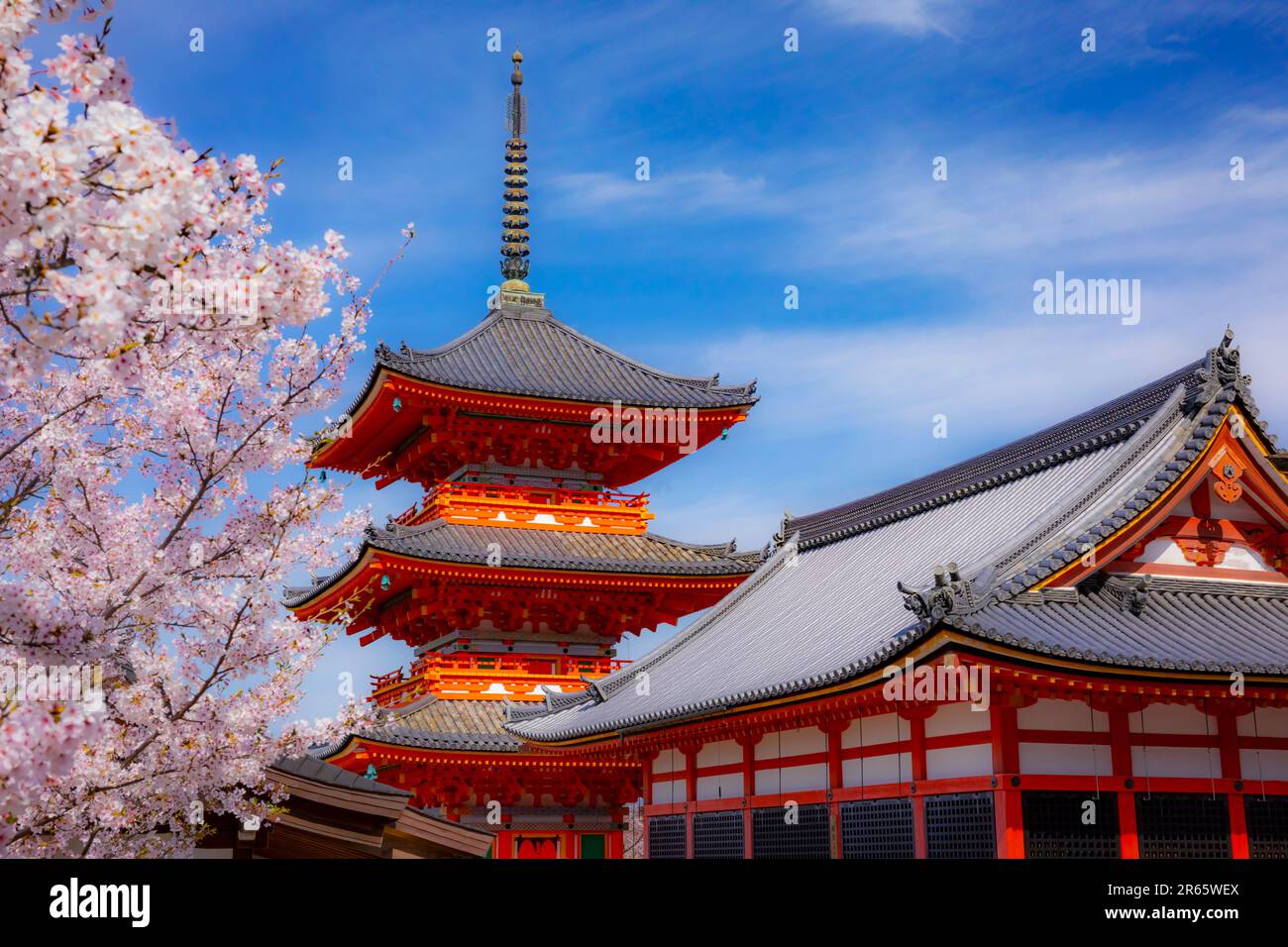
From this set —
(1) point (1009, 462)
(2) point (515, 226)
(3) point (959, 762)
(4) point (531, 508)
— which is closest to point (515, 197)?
(2) point (515, 226)

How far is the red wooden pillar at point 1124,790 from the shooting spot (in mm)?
15883

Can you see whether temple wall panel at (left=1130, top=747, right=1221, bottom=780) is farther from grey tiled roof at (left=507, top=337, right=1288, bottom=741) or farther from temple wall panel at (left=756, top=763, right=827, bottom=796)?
temple wall panel at (left=756, top=763, right=827, bottom=796)

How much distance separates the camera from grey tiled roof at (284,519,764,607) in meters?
27.3

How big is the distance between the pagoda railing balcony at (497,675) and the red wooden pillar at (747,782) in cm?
794

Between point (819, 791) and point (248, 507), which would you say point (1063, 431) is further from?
point (248, 507)

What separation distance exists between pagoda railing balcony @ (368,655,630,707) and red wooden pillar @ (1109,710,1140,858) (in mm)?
13911

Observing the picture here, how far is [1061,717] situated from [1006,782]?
3.90 feet

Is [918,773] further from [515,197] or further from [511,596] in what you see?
[515,197]

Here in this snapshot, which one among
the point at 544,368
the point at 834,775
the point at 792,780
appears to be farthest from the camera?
the point at 544,368

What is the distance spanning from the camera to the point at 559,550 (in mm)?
28938

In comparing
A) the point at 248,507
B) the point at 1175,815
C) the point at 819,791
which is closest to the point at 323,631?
the point at 248,507

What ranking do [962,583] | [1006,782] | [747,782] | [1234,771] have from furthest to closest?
[747,782] < [1234,771] < [1006,782] < [962,583]

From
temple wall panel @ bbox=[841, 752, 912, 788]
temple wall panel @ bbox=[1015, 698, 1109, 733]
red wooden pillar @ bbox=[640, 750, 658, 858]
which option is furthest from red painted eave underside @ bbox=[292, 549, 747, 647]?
temple wall panel @ bbox=[1015, 698, 1109, 733]

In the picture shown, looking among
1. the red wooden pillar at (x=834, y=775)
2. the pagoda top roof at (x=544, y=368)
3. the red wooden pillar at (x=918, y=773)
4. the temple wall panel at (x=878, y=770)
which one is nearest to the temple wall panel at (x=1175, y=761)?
the red wooden pillar at (x=918, y=773)
